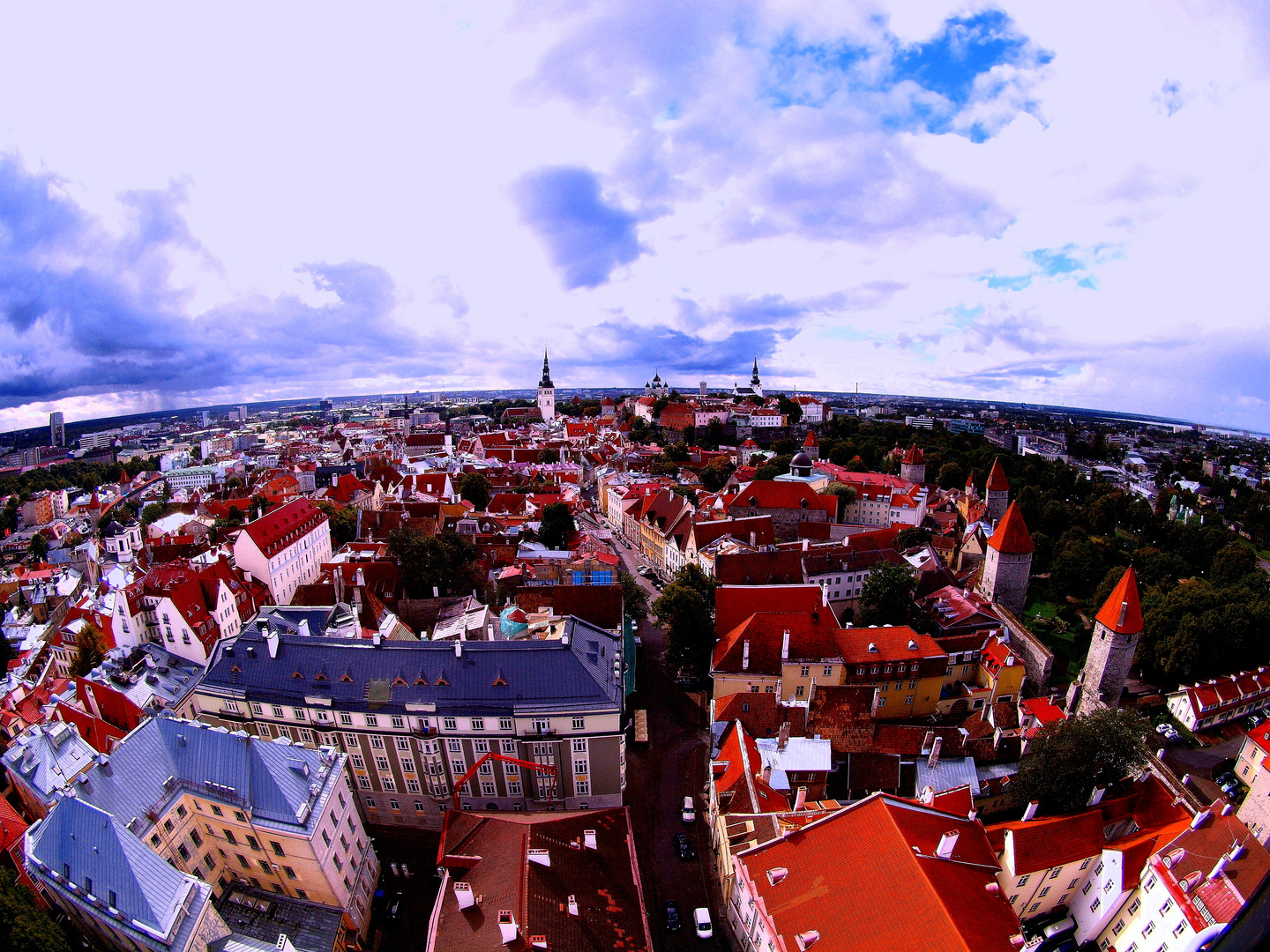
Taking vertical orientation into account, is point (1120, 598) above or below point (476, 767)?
above

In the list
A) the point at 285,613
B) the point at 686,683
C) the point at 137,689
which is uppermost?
the point at 285,613

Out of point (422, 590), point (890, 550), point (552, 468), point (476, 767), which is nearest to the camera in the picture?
point (476, 767)

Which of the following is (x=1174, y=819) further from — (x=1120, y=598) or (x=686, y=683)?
(x=686, y=683)

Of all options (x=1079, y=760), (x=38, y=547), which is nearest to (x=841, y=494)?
(x=1079, y=760)

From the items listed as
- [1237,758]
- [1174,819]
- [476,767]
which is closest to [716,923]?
[476,767]

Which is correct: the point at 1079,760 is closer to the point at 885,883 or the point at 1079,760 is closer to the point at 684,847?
the point at 885,883

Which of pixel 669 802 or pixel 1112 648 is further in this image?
pixel 1112 648

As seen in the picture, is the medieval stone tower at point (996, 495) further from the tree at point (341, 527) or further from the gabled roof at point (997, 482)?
the tree at point (341, 527)
